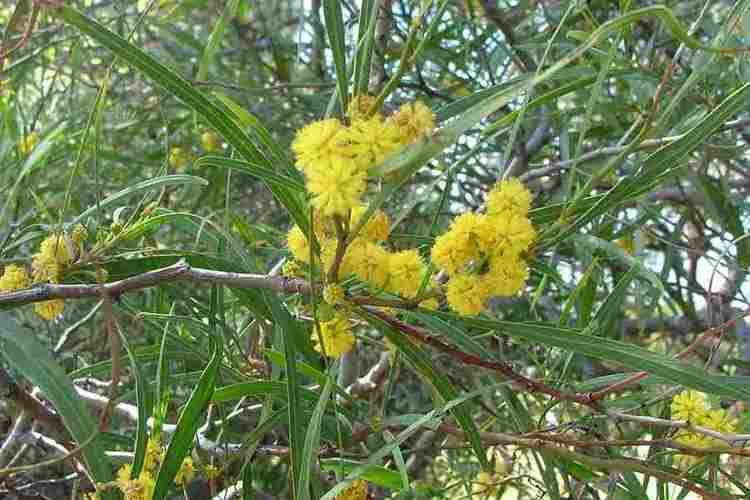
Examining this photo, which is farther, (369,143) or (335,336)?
(335,336)

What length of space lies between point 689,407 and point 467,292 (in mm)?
371

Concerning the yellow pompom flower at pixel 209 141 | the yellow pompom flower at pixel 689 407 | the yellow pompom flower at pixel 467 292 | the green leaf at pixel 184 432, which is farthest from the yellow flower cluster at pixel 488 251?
the yellow pompom flower at pixel 209 141

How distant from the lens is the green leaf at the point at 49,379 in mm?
609

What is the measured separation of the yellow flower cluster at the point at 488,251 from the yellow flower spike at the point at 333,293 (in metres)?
0.07

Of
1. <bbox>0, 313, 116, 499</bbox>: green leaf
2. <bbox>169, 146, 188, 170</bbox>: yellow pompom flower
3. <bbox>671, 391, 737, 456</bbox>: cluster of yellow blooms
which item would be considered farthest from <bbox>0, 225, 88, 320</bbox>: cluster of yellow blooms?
<bbox>169, 146, 188, 170</bbox>: yellow pompom flower

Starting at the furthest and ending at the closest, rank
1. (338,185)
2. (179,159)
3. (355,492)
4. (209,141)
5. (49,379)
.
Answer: (179,159) → (209,141) → (355,492) → (49,379) → (338,185)

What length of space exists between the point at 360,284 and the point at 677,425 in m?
0.32

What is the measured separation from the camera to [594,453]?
903mm

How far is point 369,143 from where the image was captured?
0.52 metres

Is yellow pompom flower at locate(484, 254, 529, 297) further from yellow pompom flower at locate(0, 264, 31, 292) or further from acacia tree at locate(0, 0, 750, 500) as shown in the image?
yellow pompom flower at locate(0, 264, 31, 292)

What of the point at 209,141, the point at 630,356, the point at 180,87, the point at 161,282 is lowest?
the point at 630,356

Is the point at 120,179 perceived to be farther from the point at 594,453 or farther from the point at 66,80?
the point at 594,453

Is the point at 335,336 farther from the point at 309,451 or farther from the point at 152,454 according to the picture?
the point at 152,454

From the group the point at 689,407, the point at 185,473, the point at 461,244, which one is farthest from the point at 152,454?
the point at 689,407
